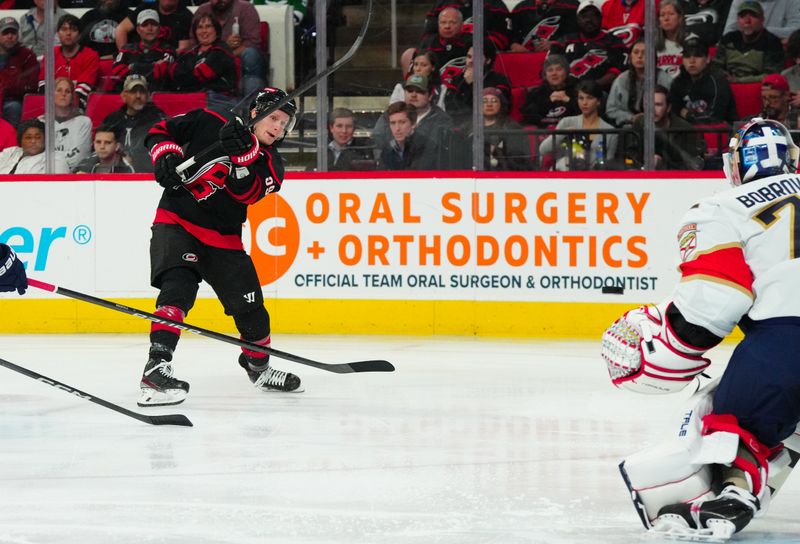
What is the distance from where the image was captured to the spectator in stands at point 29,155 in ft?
23.2

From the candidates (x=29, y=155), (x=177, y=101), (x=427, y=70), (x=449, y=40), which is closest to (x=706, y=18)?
(x=449, y=40)

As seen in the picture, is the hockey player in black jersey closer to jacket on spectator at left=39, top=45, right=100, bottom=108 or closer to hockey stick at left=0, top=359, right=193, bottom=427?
hockey stick at left=0, top=359, right=193, bottom=427

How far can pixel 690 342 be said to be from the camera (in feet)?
8.46

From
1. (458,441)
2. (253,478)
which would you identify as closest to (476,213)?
(458,441)

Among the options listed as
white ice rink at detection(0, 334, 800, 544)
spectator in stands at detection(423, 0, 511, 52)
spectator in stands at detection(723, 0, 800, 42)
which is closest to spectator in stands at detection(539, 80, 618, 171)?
Answer: spectator in stands at detection(423, 0, 511, 52)

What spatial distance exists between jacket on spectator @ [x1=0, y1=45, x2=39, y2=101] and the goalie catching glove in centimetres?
527

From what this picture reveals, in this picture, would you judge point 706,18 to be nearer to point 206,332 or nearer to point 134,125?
point 134,125

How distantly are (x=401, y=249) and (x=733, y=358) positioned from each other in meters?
4.11

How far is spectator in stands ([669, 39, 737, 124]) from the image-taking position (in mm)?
6488

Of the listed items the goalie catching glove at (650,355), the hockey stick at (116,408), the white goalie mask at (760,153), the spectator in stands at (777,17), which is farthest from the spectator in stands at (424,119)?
the goalie catching glove at (650,355)

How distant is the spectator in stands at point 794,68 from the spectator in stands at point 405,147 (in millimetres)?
1841

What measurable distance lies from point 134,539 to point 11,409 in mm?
1977

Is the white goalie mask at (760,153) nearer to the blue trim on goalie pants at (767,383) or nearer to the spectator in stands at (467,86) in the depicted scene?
the blue trim on goalie pants at (767,383)

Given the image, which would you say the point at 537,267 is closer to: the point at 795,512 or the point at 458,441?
the point at 458,441
